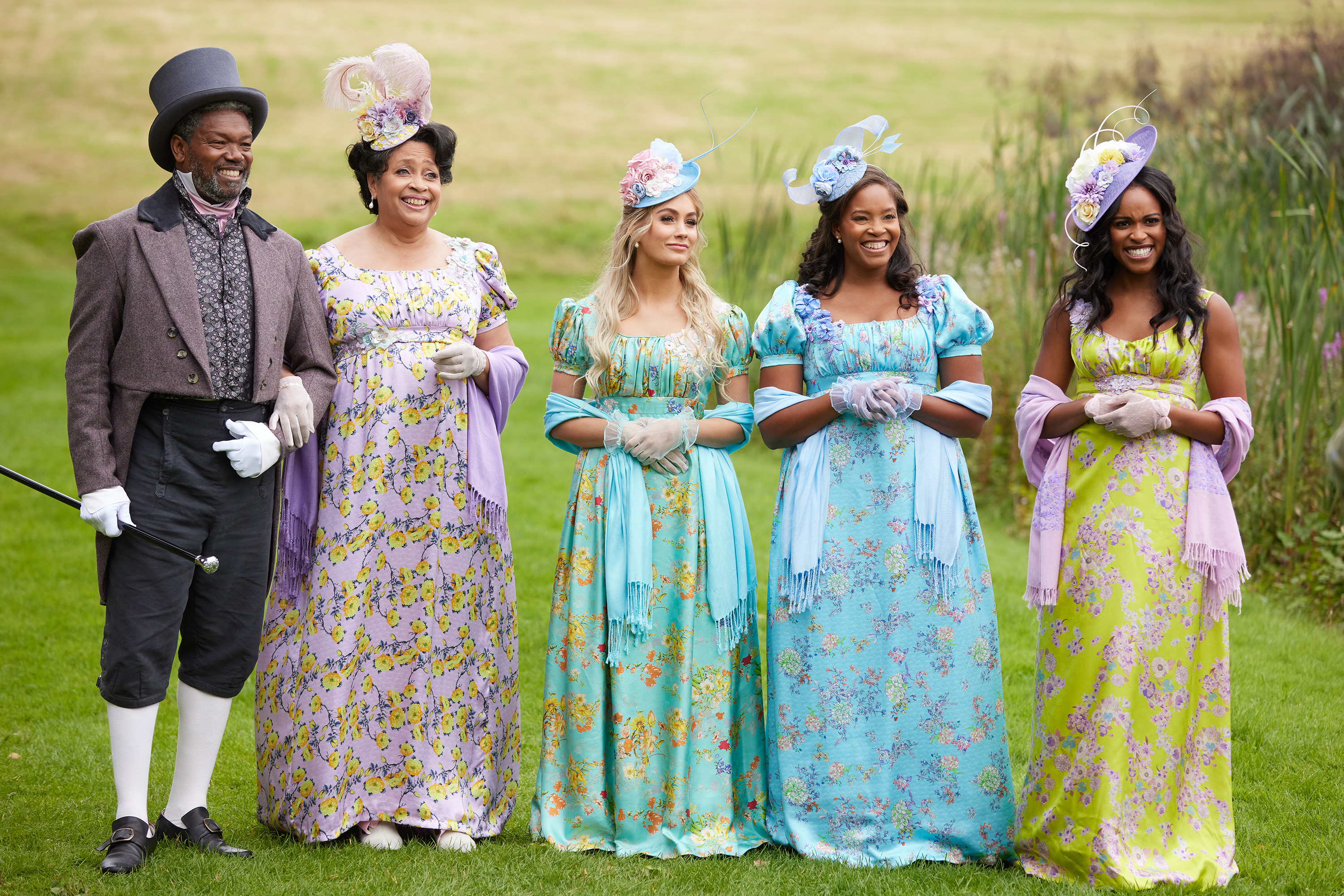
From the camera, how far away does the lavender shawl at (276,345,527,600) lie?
3461mm

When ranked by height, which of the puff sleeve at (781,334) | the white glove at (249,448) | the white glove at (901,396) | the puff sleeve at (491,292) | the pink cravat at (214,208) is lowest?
the white glove at (249,448)

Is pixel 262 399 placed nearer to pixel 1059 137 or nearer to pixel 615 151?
pixel 1059 137

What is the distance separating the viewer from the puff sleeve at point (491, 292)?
3.62 m

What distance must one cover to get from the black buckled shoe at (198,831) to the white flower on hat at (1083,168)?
284 cm

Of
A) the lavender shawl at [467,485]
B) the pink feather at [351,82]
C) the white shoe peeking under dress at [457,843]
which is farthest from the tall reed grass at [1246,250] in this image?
the white shoe peeking under dress at [457,843]

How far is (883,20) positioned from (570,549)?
77.2ft

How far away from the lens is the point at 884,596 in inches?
131

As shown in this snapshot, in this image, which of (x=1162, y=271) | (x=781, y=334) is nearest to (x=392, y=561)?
(x=781, y=334)

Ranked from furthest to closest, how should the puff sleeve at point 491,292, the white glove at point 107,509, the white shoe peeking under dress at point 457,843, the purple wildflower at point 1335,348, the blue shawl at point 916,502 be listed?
the purple wildflower at point 1335,348
the puff sleeve at point 491,292
the white shoe peeking under dress at point 457,843
the blue shawl at point 916,502
the white glove at point 107,509

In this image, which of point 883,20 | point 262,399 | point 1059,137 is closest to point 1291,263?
point 1059,137

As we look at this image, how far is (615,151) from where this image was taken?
22.5 meters

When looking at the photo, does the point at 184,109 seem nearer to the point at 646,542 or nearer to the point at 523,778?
the point at 646,542

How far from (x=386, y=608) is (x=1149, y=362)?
2180 mm

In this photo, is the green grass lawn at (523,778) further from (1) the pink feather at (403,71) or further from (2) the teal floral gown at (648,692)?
(1) the pink feather at (403,71)
